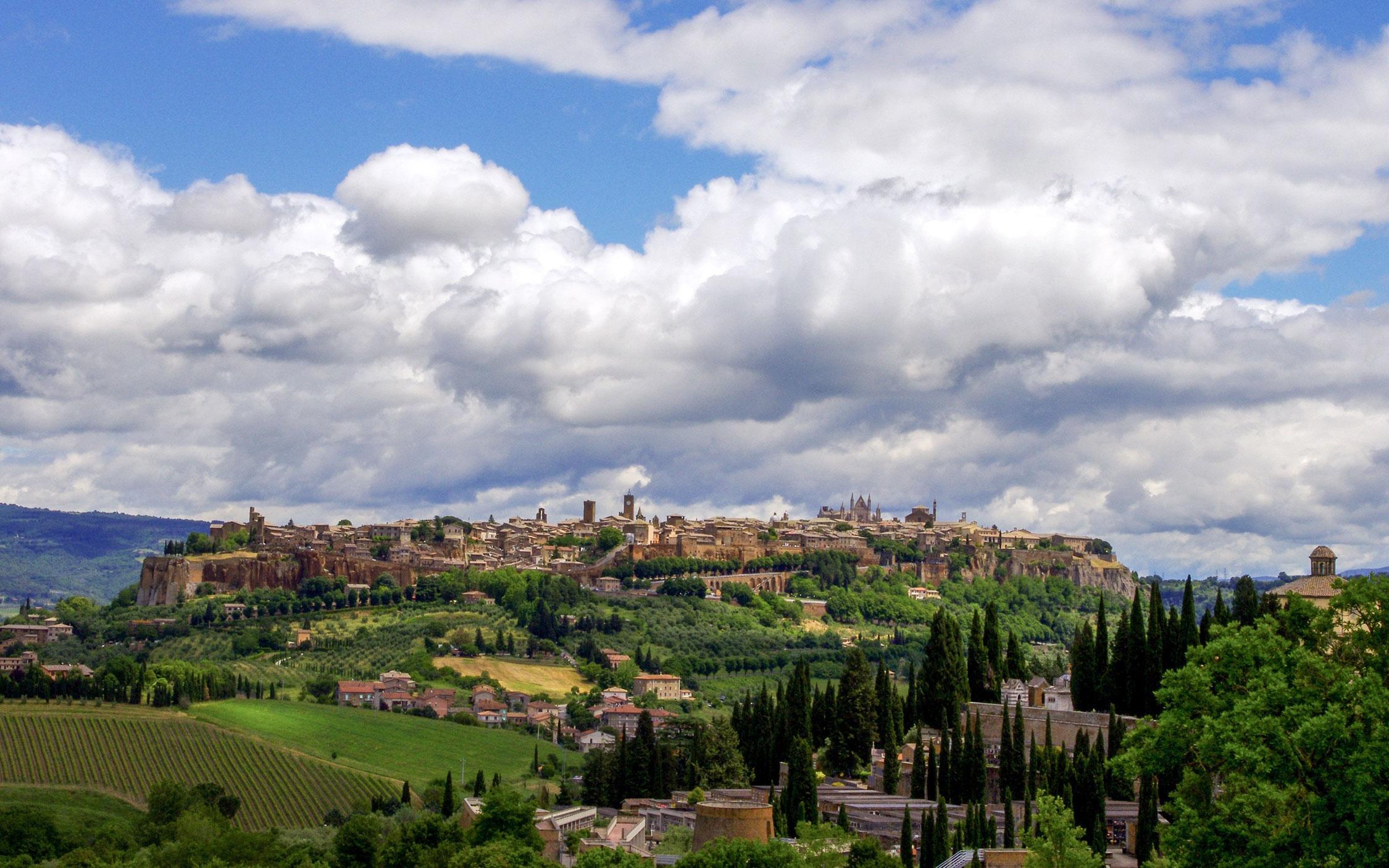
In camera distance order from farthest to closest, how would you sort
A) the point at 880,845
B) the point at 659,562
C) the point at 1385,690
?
the point at 659,562 < the point at 880,845 < the point at 1385,690

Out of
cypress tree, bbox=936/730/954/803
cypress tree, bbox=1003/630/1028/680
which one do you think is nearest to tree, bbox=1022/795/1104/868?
cypress tree, bbox=936/730/954/803

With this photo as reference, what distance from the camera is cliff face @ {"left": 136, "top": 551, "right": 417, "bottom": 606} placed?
165m

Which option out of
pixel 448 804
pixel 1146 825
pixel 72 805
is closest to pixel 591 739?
pixel 72 805

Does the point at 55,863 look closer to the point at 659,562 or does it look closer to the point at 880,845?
the point at 880,845

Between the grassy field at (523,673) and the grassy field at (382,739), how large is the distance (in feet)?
50.4

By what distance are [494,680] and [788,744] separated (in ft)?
201

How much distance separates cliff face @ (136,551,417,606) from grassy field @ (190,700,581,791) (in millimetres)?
61502

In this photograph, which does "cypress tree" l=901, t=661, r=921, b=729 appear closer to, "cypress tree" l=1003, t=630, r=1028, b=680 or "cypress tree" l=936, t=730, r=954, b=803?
"cypress tree" l=1003, t=630, r=1028, b=680

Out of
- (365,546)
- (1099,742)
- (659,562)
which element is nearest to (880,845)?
(1099,742)

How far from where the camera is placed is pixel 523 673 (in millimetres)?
123625

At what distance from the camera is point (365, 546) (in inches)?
7121

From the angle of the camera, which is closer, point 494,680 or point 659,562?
point 494,680

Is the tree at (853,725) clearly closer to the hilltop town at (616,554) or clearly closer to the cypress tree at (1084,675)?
the cypress tree at (1084,675)

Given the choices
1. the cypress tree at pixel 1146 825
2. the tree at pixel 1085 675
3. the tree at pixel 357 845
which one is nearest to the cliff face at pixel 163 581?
the tree at pixel 357 845
